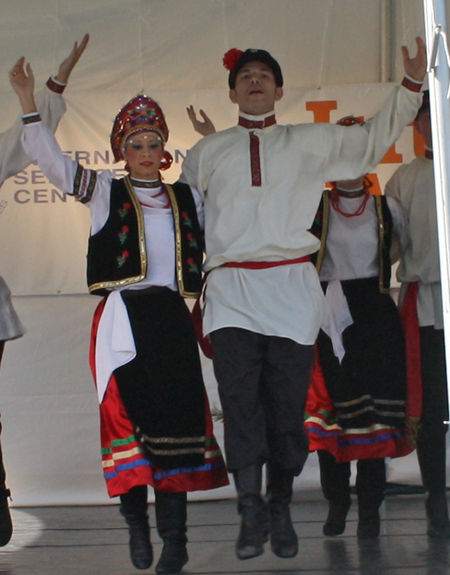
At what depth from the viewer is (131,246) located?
353 centimetres

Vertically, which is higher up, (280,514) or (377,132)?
(377,132)

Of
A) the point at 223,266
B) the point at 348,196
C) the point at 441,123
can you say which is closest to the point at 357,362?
the point at 348,196

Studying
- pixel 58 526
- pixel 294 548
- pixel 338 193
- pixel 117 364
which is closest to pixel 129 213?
pixel 117 364

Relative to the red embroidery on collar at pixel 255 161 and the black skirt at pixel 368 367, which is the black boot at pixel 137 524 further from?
the red embroidery on collar at pixel 255 161

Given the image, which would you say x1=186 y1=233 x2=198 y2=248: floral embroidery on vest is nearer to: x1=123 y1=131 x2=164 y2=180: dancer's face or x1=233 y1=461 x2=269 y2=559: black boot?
x1=123 y1=131 x2=164 y2=180: dancer's face

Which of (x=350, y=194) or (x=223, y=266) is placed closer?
(x=223, y=266)

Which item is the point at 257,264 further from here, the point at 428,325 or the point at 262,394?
the point at 428,325

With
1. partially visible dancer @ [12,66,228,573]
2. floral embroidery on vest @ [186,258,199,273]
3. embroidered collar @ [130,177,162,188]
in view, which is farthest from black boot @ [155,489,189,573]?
embroidered collar @ [130,177,162,188]

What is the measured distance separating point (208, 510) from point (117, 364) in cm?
171

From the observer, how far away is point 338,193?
13.6 ft

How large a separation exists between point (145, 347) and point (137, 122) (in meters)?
0.83

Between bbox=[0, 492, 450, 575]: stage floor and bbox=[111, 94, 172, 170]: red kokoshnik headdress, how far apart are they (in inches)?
60.6

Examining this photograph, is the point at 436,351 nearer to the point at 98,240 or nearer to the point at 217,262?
the point at 217,262

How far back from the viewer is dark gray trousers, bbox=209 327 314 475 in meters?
3.32
